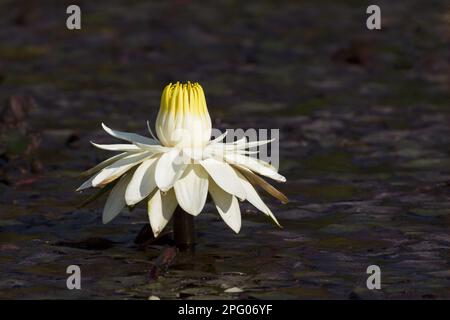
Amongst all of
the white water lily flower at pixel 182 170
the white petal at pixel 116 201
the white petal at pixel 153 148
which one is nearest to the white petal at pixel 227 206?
the white water lily flower at pixel 182 170

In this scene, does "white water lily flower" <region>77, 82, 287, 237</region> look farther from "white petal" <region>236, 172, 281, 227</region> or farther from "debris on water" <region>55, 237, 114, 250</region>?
"debris on water" <region>55, 237, 114, 250</region>

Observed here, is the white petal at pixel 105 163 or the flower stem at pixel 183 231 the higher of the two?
the white petal at pixel 105 163

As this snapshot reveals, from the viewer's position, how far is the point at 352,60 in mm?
8391

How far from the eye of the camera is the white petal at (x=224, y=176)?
4.40 meters

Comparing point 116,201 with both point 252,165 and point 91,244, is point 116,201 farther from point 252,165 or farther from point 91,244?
point 252,165

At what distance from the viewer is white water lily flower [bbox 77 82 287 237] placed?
4453mm

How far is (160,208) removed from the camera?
14.8ft

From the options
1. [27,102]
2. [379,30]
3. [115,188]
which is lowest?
[115,188]

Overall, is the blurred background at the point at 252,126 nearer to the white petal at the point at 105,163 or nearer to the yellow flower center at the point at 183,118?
the white petal at the point at 105,163

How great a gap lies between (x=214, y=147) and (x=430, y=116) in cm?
284

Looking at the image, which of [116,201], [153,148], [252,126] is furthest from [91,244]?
[252,126]

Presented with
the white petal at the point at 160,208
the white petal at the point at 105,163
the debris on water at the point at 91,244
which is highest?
the white petal at the point at 105,163
